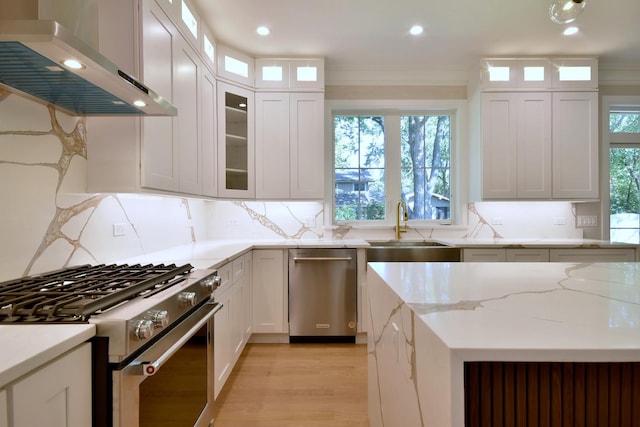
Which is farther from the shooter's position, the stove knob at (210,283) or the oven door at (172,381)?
the stove knob at (210,283)

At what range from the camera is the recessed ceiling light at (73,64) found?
1.01m

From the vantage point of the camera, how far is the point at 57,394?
→ 2.43ft

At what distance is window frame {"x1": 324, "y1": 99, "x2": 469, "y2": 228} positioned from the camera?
3457 millimetres

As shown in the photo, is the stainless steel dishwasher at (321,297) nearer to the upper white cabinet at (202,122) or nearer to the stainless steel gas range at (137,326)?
the upper white cabinet at (202,122)

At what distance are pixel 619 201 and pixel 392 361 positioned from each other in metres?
4.00

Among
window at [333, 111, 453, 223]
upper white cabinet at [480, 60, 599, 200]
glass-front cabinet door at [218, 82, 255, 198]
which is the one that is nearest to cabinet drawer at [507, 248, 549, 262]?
upper white cabinet at [480, 60, 599, 200]

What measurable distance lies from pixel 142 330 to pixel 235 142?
2.35 m

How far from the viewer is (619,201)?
11.6 feet

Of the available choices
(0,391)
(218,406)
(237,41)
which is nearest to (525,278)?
(0,391)

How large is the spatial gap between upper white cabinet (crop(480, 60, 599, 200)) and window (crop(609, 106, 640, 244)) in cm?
65

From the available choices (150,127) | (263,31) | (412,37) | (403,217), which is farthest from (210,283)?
(412,37)

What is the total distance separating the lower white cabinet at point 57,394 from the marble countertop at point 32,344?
0.08ft

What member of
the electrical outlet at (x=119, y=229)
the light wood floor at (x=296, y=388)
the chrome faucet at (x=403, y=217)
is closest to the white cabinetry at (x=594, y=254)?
the chrome faucet at (x=403, y=217)

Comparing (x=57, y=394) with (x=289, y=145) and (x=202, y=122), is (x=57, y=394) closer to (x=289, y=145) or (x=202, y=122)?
(x=202, y=122)
